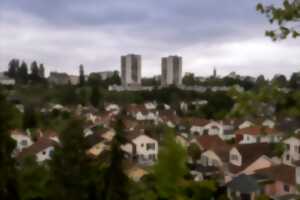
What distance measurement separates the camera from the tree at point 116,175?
14.6m

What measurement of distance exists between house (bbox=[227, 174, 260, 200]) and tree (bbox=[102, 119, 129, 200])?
559 centimetres

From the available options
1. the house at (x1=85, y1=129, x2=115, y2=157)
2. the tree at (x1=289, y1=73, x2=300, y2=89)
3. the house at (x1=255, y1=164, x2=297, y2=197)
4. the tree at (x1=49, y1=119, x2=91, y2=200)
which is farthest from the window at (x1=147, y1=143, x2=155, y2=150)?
the tree at (x1=289, y1=73, x2=300, y2=89)

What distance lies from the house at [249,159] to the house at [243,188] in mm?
4739

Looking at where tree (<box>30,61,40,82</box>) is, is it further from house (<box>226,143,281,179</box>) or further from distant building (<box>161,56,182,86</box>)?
house (<box>226,143,281,179</box>)

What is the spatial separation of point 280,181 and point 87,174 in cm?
941

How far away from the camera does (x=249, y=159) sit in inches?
1012

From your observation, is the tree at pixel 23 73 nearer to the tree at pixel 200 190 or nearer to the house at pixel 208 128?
the house at pixel 208 128

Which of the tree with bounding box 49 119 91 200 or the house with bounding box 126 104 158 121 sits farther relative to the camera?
the house with bounding box 126 104 158 121

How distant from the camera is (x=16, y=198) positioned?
10.9 metres

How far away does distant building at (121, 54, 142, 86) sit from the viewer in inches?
3674

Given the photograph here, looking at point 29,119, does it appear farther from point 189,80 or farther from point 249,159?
point 189,80

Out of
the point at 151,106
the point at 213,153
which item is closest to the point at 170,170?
the point at 213,153

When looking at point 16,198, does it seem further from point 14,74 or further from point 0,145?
point 14,74

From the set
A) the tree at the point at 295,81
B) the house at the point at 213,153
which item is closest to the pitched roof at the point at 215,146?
the house at the point at 213,153
